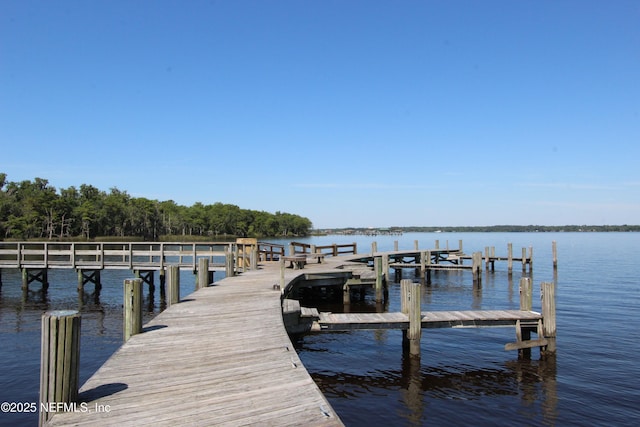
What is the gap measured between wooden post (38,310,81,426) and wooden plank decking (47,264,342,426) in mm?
196

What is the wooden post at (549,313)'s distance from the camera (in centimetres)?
1188

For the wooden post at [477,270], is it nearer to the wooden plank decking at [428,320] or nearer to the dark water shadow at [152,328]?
the wooden plank decking at [428,320]

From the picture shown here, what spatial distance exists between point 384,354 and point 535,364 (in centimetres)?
428

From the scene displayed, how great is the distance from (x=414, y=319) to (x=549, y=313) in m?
3.97

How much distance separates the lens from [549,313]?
11930mm

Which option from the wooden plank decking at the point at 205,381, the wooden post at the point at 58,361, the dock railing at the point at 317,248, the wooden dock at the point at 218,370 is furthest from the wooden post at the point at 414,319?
the dock railing at the point at 317,248

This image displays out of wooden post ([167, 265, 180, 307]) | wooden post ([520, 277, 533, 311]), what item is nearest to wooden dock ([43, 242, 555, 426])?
wooden post ([167, 265, 180, 307])

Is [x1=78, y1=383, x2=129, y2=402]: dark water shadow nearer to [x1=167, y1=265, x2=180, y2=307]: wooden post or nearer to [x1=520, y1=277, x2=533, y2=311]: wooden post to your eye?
[x1=167, y1=265, x2=180, y2=307]: wooden post

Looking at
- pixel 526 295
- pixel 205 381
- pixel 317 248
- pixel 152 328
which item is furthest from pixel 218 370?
pixel 317 248

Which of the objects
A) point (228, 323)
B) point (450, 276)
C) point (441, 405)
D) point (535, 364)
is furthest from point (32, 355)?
point (450, 276)

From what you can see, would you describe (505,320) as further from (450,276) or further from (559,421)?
(450,276)

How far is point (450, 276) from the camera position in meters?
36.0

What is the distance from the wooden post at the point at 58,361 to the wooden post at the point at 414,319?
27.6ft

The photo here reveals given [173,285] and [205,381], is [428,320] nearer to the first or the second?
[173,285]
